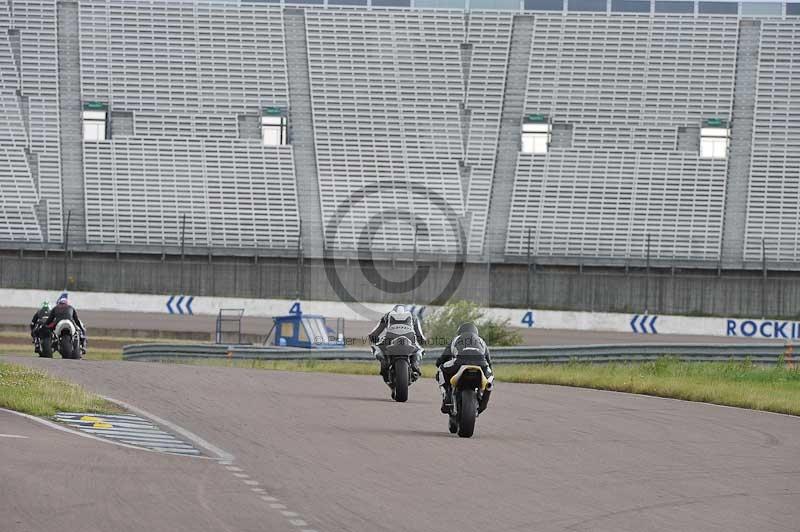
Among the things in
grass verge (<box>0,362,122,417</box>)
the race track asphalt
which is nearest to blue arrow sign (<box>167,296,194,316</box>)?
the race track asphalt

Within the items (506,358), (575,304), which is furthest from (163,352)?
(575,304)

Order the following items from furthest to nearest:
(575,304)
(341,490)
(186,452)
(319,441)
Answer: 1. (575,304)
2. (319,441)
3. (186,452)
4. (341,490)

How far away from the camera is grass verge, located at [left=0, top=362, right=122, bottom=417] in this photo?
45.5 ft

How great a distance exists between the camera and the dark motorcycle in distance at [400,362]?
57.6 ft

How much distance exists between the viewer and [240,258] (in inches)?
1750

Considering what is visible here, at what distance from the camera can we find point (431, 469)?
10.6m

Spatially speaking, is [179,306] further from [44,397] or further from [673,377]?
[44,397]

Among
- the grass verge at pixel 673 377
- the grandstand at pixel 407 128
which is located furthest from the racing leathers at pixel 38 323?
the grandstand at pixel 407 128

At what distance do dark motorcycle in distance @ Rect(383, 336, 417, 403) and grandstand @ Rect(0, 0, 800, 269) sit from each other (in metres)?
26.5

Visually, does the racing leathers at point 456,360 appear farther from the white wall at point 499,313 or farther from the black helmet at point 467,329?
the white wall at point 499,313

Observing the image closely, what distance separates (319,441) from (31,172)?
36631mm

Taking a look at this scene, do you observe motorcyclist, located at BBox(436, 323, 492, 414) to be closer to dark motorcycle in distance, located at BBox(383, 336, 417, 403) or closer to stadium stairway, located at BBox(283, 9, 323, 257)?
dark motorcycle in distance, located at BBox(383, 336, 417, 403)

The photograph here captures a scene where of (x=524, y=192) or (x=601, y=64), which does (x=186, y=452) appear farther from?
(x=601, y=64)

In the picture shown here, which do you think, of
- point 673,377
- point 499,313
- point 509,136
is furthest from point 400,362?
point 509,136
